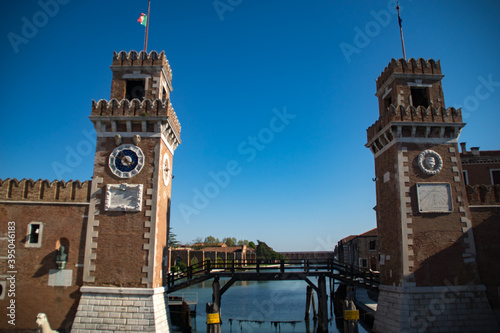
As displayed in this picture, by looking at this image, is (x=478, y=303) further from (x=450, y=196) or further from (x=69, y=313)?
(x=69, y=313)

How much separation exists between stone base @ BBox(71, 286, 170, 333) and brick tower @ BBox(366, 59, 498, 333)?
40.6 ft

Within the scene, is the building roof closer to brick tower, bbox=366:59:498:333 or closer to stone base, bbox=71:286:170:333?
brick tower, bbox=366:59:498:333

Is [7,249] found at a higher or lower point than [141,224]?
lower

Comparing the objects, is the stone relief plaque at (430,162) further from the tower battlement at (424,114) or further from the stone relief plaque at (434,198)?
the tower battlement at (424,114)

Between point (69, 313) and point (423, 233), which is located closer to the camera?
point (69, 313)

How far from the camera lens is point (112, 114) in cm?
2145

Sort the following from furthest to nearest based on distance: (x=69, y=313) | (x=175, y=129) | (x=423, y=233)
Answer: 1. (x=175, y=129)
2. (x=423, y=233)
3. (x=69, y=313)

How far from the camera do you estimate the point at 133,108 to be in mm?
21438

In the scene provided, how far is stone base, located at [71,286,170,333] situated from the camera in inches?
720

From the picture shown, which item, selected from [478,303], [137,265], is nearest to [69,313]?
[137,265]

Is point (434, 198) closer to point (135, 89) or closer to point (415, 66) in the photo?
point (415, 66)

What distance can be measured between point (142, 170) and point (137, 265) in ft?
17.1

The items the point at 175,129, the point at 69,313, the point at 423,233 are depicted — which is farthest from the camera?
the point at 175,129

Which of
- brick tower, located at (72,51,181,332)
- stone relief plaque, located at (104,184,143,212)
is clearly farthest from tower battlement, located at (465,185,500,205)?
stone relief plaque, located at (104,184,143,212)
